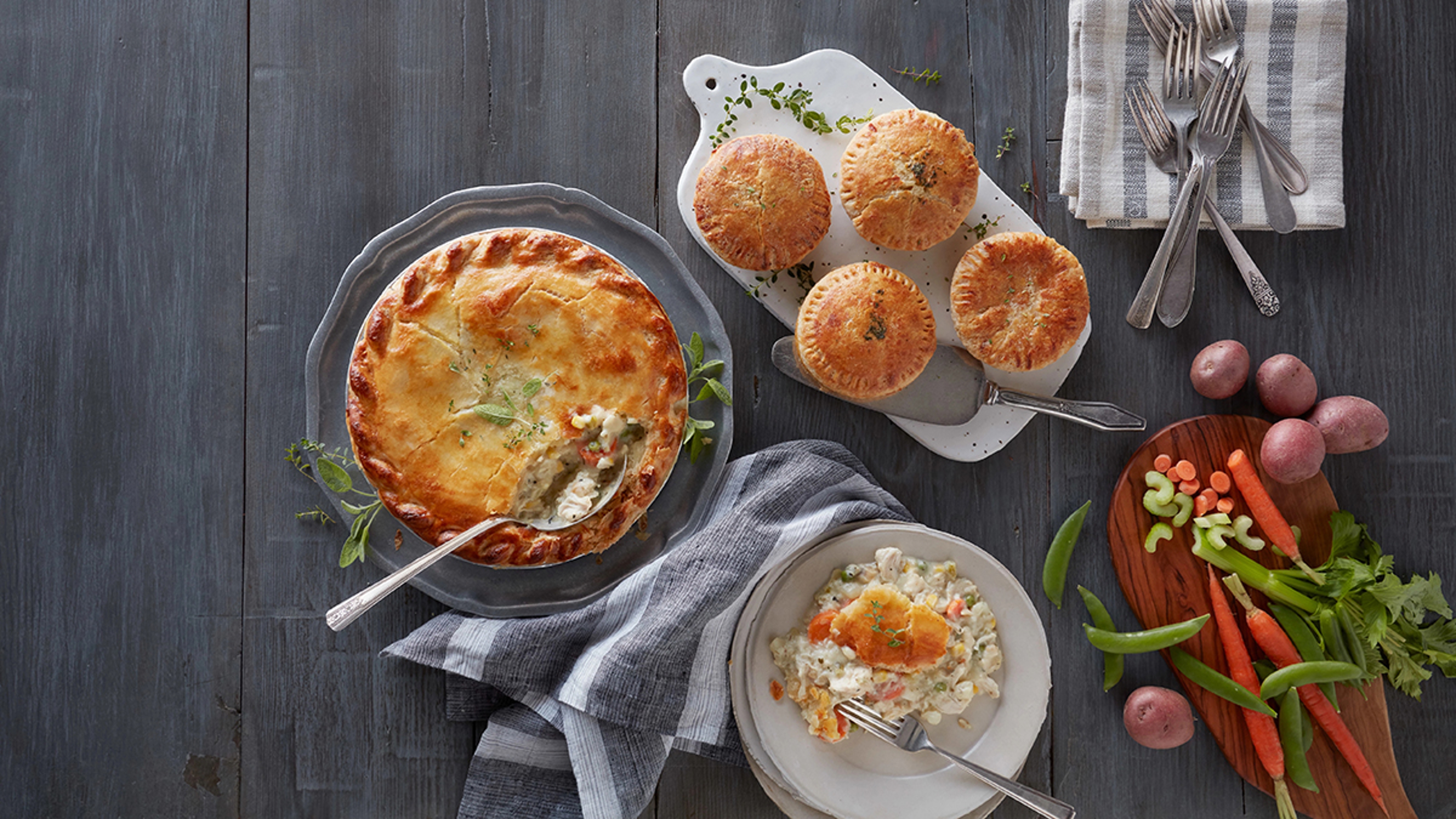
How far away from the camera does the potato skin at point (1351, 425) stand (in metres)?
3.16

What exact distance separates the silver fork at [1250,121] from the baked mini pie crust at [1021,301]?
34.3 inches

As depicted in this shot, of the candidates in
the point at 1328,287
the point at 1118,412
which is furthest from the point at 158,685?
the point at 1328,287

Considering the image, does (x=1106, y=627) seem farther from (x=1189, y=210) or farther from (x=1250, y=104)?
(x=1250, y=104)

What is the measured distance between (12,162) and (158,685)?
193 centimetres

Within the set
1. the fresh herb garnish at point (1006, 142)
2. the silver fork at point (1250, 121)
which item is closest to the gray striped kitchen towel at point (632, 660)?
the fresh herb garnish at point (1006, 142)

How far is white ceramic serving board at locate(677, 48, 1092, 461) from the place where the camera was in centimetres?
316

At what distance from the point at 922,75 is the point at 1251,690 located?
251 centimetres

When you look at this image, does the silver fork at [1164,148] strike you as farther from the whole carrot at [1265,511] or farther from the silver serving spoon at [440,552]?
the silver serving spoon at [440,552]

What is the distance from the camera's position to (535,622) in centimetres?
297

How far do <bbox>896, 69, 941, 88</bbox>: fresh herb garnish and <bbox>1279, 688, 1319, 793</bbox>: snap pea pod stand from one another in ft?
8.29

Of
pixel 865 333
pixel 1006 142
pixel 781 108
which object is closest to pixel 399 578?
pixel 865 333

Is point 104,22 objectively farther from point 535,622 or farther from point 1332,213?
point 1332,213

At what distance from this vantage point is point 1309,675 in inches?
123

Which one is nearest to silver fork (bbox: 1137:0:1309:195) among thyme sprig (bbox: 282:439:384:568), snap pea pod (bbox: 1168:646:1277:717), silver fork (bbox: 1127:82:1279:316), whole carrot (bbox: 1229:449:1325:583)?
silver fork (bbox: 1127:82:1279:316)
